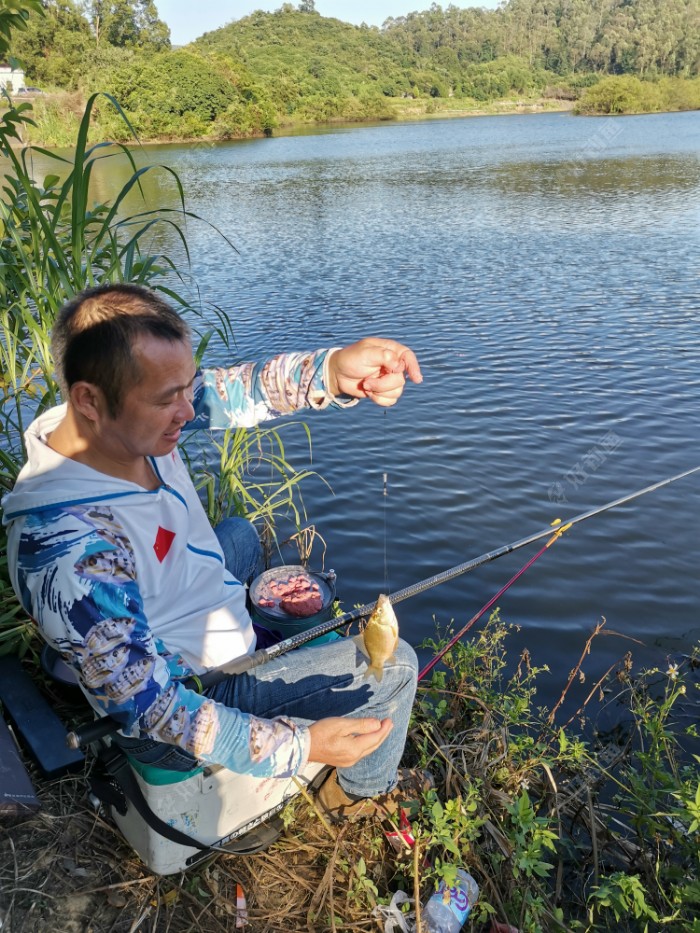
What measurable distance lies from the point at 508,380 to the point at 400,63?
124 metres

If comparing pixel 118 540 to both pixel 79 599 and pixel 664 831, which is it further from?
pixel 664 831

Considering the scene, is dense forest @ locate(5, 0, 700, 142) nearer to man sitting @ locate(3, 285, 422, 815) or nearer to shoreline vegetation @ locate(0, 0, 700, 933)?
shoreline vegetation @ locate(0, 0, 700, 933)

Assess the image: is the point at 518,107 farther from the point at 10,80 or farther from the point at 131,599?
the point at 131,599

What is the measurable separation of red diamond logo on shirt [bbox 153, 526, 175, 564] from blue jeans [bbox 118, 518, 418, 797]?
49 centimetres

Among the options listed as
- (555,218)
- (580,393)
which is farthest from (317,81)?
(580,393)

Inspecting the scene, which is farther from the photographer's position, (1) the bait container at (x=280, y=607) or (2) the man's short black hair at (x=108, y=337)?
(1) the bait container at (x=280, y=607)

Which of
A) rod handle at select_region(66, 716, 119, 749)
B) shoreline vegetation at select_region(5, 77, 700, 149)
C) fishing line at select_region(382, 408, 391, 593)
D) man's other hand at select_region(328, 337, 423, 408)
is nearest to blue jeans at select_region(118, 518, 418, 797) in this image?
rod handle at select_region(66, 716, 119, 749)

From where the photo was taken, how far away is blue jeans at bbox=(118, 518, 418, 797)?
7.91 ft

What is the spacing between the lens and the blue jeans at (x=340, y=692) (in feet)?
7.91

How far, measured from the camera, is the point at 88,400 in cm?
204

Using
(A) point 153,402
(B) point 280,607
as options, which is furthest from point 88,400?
(B) point 280,607

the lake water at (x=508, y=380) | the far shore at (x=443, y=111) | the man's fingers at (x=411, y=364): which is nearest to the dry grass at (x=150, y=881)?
the man's fingers at (x=411, y=364)

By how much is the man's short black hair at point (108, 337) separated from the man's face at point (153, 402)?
0.02 metres

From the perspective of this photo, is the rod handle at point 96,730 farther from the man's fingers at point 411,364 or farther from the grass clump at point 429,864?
the man's fingers at point 411,364
